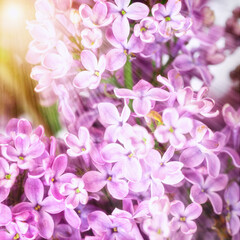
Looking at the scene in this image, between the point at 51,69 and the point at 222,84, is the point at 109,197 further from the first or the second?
the point at 222,84

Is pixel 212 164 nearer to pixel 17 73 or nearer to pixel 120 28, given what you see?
pixel 120 28

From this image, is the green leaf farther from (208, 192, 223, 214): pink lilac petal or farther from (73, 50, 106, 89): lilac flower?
(208, 192, 223, 214): pink lilac petal

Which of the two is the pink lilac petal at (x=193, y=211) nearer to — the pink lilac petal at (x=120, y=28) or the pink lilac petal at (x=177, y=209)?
the pink lilac petal at (x=177, y=209)

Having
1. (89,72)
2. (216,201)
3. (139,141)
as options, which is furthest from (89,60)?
(216,201)

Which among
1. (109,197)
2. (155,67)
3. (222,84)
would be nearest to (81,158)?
(109,197)

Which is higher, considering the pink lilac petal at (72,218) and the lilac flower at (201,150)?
the lilac flower at (201,150)

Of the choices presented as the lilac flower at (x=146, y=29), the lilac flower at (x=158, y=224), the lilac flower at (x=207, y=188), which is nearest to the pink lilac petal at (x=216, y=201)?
the lilac flower at (x=207, y=188)
